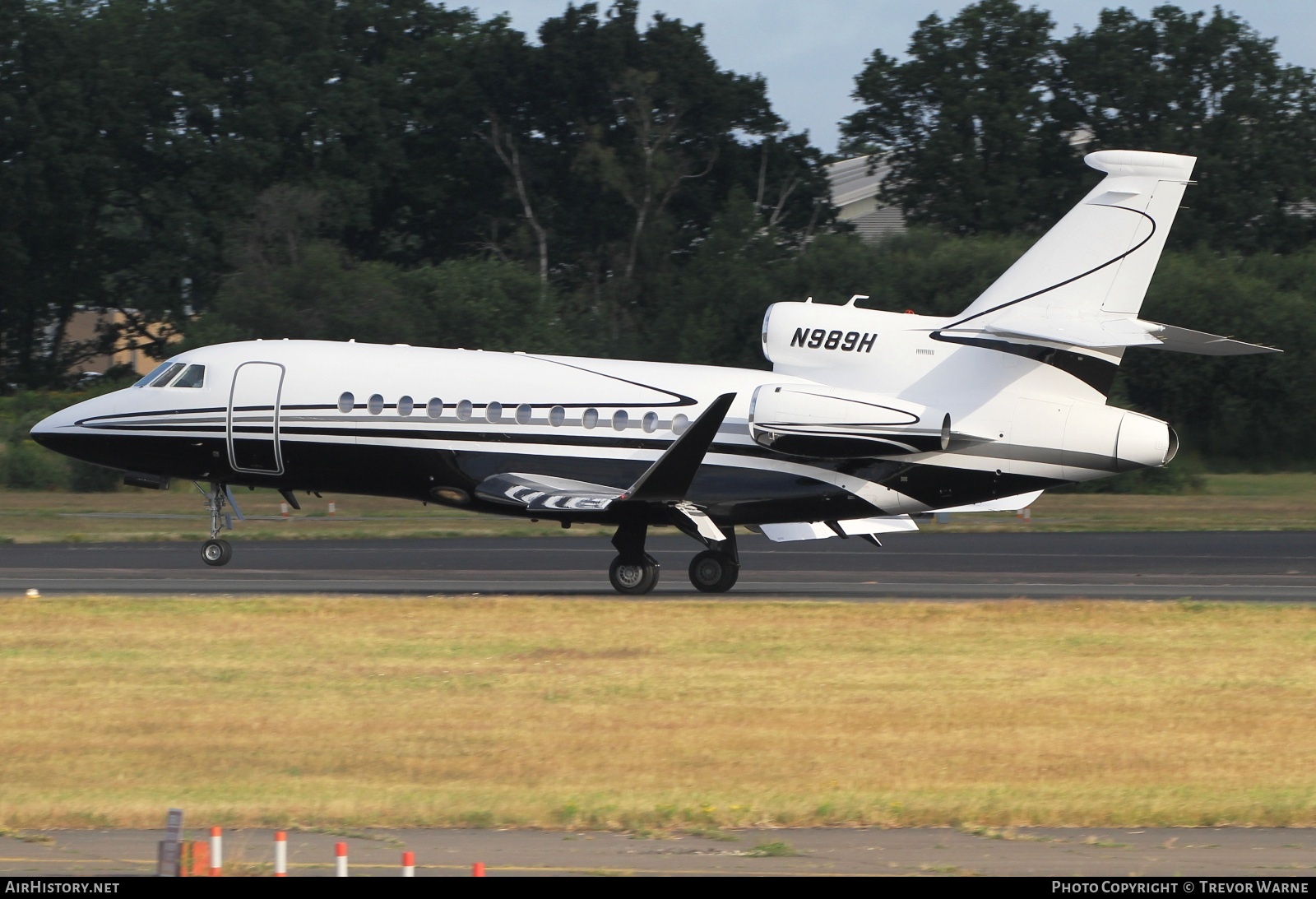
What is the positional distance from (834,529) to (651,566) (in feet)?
9.28

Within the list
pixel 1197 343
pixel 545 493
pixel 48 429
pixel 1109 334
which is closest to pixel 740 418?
pixel 545 493

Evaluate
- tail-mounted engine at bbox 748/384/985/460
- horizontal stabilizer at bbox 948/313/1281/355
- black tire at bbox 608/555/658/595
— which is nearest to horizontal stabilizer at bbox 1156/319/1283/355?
horizontal stabilizer at bbox 948/313/1281/355

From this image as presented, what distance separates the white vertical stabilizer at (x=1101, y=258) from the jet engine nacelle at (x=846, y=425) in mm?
1551

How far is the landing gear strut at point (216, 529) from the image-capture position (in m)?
25.8

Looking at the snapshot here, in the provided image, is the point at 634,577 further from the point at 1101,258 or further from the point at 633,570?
the point at 1101,258

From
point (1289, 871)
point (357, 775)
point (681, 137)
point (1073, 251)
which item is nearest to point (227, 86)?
point (681, 137)

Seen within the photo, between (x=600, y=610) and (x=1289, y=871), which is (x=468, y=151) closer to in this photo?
(x=600, y=610)

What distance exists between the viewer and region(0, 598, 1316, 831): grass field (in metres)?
11.1

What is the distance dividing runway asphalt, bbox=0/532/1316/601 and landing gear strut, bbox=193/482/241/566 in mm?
391

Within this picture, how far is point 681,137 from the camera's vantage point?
66938 millimetres

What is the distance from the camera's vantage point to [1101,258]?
74.9 ft

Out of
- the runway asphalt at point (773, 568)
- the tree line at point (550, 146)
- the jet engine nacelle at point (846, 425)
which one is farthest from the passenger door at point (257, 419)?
the tree line at point (550, 146)

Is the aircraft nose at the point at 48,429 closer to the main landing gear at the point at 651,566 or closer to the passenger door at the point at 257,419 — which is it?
the passenger door at the point at 257,419

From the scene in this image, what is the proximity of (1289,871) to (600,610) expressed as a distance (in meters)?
12.9
